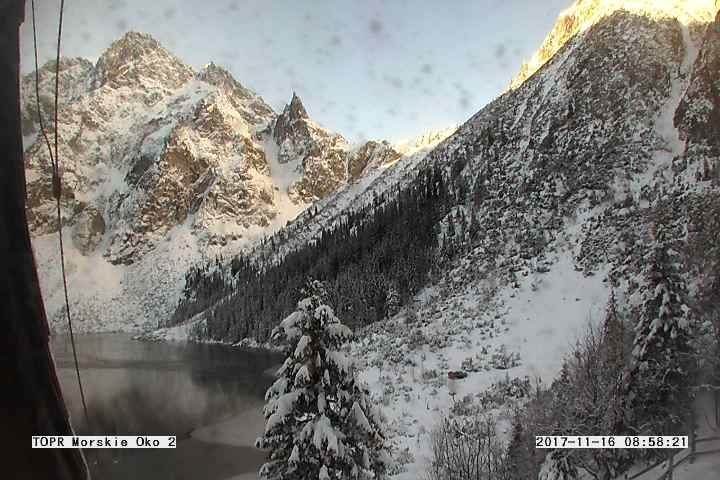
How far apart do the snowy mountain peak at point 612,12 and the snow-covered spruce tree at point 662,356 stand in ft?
31.5

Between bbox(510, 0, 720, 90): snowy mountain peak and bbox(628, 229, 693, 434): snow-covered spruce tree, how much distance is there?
9.60 meters

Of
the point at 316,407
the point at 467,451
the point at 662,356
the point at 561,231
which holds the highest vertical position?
the point at 561,231

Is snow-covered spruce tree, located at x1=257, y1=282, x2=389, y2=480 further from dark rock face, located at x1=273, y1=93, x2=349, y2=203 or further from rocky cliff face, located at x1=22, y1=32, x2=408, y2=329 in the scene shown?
dark rock face, located at x1=273, y1=93, x2=349, y2=203

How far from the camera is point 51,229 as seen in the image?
3.46 metres

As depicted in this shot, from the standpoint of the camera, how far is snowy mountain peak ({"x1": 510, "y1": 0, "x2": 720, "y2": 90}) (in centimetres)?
2064

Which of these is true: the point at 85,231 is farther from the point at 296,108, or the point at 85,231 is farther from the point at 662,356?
the point at 296,108

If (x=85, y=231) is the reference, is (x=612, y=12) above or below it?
above

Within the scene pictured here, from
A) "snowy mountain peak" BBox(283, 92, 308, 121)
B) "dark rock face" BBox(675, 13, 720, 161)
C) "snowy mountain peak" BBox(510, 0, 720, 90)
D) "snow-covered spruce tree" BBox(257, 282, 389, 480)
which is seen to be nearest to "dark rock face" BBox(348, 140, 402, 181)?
"snowy mountain peak" BBox(283, 92, 308, 121)

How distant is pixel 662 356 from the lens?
18.0ft

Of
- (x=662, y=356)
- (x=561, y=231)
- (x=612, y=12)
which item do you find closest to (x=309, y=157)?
(x=612, y=12)

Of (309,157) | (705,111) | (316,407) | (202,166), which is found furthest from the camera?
(202,166)

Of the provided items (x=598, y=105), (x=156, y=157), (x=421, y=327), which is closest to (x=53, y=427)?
(x=421, y=327)

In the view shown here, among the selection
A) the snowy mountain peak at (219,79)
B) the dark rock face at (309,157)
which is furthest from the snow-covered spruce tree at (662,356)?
the snowy mountain peak at (219,79)

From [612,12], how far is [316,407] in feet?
104
